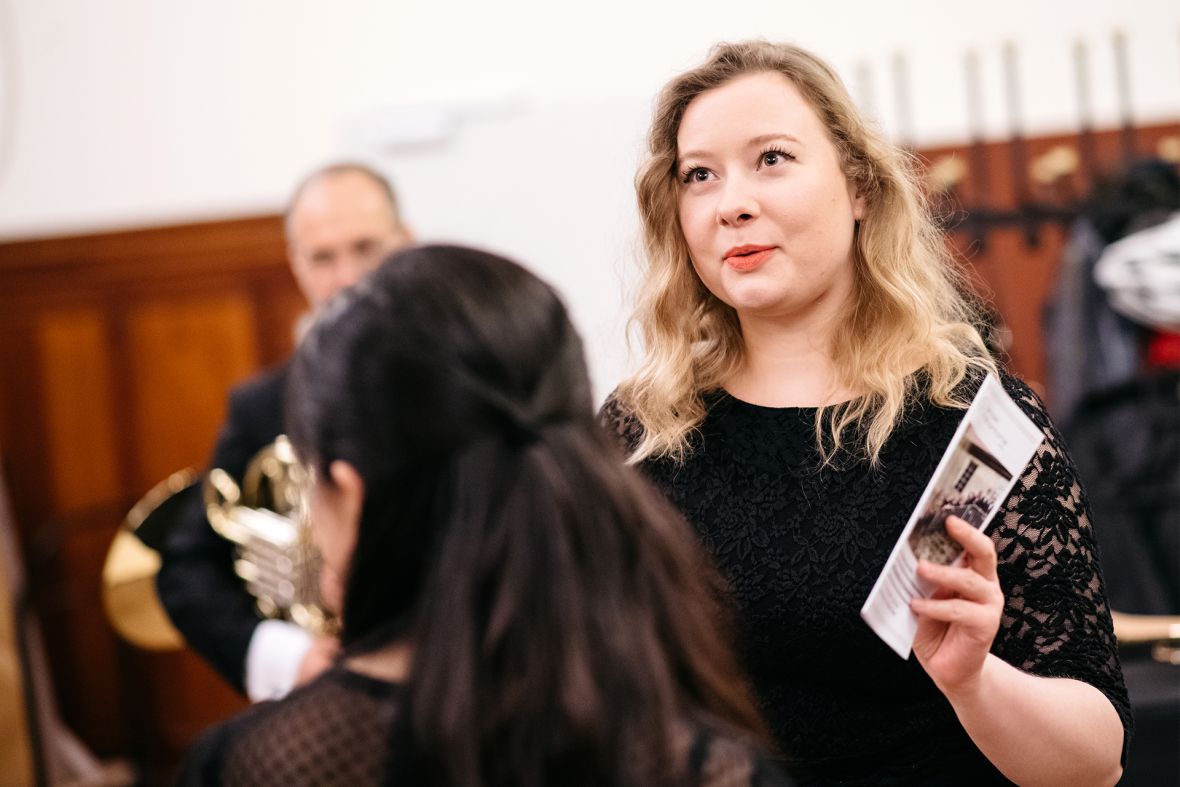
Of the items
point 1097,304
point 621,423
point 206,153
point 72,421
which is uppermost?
point 206,153

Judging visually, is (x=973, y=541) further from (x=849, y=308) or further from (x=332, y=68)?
(x=332, y=68)

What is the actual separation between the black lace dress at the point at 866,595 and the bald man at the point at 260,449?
1.08 metres

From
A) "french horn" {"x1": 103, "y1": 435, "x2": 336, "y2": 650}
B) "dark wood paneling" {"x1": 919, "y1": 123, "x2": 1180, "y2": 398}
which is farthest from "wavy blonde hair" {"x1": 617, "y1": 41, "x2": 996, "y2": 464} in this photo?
"dark wood paneling" {"x1": 919, "y1": 123, "x2": 1180, "y2": 398}

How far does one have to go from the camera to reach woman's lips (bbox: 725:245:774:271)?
4.91 feet

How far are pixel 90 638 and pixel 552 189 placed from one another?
2.31 meters

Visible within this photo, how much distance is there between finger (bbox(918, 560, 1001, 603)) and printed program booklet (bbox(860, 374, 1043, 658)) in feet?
0.06

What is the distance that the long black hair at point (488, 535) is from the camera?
94 centimetres

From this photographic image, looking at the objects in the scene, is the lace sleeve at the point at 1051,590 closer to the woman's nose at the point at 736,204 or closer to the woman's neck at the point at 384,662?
the woman's nose at the point at 736,204

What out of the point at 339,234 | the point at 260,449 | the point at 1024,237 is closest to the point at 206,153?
the point at 339,234

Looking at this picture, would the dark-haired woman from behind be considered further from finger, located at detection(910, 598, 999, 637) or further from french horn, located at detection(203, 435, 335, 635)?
french horn, located at detection(203, 435, 335, 635)

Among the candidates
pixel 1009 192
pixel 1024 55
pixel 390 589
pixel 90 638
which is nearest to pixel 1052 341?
pixel 1009 192

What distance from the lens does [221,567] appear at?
250 cm

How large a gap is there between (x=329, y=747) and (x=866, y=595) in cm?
69

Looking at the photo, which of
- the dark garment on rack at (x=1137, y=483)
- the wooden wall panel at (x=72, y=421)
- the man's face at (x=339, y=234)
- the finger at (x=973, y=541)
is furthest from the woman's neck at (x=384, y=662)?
the wooden wall panel at (x=72, y=421)
